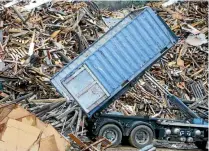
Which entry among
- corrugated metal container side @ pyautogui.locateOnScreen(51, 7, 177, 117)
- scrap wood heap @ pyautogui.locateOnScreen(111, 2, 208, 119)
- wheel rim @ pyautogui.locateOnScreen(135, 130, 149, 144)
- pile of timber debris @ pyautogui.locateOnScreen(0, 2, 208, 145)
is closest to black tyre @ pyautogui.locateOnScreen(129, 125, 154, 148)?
wheel rim @ pyautogui.locateOnScreen(135, 130, 149, 144)

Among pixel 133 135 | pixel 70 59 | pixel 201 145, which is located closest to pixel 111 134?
pixel 133 135

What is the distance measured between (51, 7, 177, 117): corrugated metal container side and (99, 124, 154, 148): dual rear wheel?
34.0 inches

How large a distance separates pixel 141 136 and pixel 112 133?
0.98m

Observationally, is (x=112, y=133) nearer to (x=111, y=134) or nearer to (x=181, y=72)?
(x=111, y=134)

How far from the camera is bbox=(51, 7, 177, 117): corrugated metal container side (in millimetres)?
15320

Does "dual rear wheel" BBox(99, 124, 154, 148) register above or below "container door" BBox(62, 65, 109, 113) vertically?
below

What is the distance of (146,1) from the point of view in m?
30.9

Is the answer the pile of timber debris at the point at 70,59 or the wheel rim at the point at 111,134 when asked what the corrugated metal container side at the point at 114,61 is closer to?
the wheel rim at the point at 111,134

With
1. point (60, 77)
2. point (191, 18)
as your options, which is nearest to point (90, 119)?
point (60, 77)

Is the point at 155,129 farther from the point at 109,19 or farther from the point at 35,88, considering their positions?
the point at 109,19

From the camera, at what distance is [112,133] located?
640 inches

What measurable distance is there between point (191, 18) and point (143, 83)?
7.60m

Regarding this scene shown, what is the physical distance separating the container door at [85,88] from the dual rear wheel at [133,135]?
3.70 feet

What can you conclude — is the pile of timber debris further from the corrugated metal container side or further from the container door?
the corrugated metal container side
